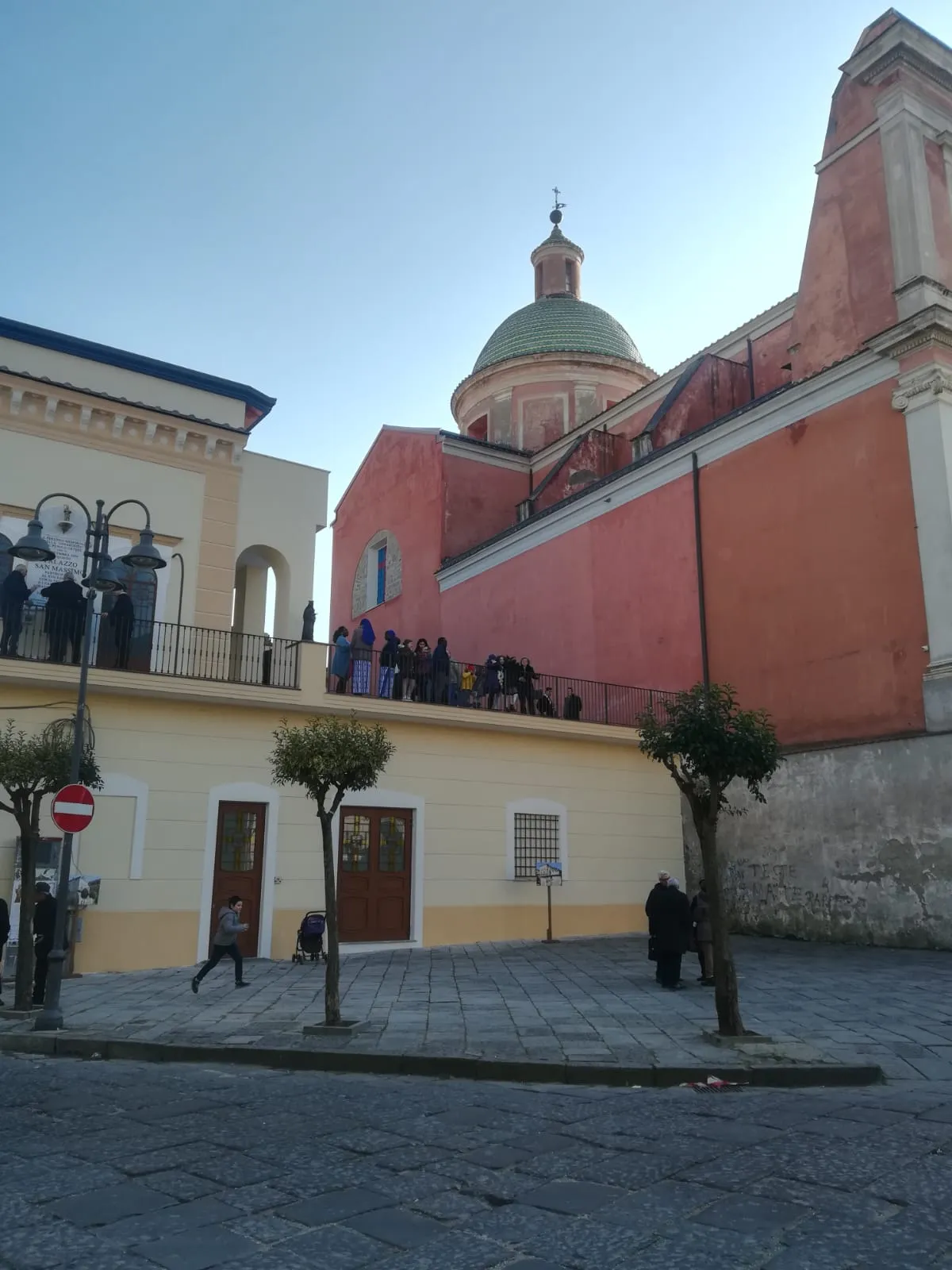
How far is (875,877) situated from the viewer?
51.5 feet

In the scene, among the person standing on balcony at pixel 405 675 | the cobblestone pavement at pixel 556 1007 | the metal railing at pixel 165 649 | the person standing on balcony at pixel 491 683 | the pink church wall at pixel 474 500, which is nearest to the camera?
the cobblestone pavement at pixel 556 1007

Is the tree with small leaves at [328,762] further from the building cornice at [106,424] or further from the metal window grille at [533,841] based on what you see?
the building cornice at [106,424]

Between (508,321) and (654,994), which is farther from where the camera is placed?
(508,321)

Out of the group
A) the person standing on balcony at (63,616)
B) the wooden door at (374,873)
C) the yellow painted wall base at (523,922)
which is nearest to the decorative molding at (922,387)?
the yellow painted wall base at (523,922)

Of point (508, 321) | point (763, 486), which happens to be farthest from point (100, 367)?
point (508, 321)

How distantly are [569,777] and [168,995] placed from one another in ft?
28.2

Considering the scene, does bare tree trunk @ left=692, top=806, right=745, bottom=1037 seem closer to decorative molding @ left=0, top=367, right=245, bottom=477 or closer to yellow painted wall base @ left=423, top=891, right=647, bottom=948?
yellow painted wall base @ left=423, top=891, right=647, bottom=948

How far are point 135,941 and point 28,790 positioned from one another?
145 inches

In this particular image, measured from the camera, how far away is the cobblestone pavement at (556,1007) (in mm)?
8070

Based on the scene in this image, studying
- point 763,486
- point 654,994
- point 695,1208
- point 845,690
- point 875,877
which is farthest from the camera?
point 763,486

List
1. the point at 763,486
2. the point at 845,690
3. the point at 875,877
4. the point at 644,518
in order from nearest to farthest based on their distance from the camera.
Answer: the point at 875,877
the point at 845,690
the point at 763,486
the point at 644,518

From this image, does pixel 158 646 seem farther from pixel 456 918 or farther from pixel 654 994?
pixel 654 994

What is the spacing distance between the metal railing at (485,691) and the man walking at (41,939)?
583cm

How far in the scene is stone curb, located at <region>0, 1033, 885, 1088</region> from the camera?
7.21 meters
